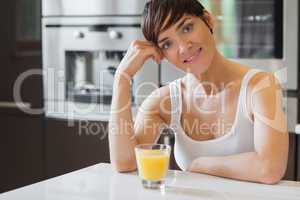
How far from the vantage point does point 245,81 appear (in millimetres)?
1491

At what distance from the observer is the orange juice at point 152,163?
120 cm

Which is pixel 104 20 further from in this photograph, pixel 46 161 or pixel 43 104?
pixel 46 161

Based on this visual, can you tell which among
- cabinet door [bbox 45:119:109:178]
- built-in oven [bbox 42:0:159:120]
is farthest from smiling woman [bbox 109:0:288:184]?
cabinet door [bbox 45:119:109:178]

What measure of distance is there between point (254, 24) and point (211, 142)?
115 cm

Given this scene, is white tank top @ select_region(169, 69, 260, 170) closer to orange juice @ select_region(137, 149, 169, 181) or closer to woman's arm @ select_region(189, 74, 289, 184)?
woman's arm @ select_region(189, 74, 289, 184)

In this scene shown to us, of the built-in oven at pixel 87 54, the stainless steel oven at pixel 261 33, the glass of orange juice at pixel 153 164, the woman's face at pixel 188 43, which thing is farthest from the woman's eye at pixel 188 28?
the built-in oven at pixel 87 54

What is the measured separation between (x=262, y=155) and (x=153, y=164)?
0.33 meters

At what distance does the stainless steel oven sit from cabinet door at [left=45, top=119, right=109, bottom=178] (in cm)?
83

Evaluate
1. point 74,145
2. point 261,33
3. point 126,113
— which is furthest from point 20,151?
point 126,113

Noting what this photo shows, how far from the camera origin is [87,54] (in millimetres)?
2854

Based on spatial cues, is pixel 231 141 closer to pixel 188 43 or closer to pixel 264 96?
pixel 264 96

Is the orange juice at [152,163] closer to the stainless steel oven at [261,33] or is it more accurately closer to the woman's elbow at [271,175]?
the woman's elbow at [271,175]

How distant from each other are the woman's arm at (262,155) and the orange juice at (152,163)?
192 millimetres

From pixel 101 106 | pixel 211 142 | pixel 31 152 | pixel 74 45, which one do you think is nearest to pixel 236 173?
pixel 211 142
